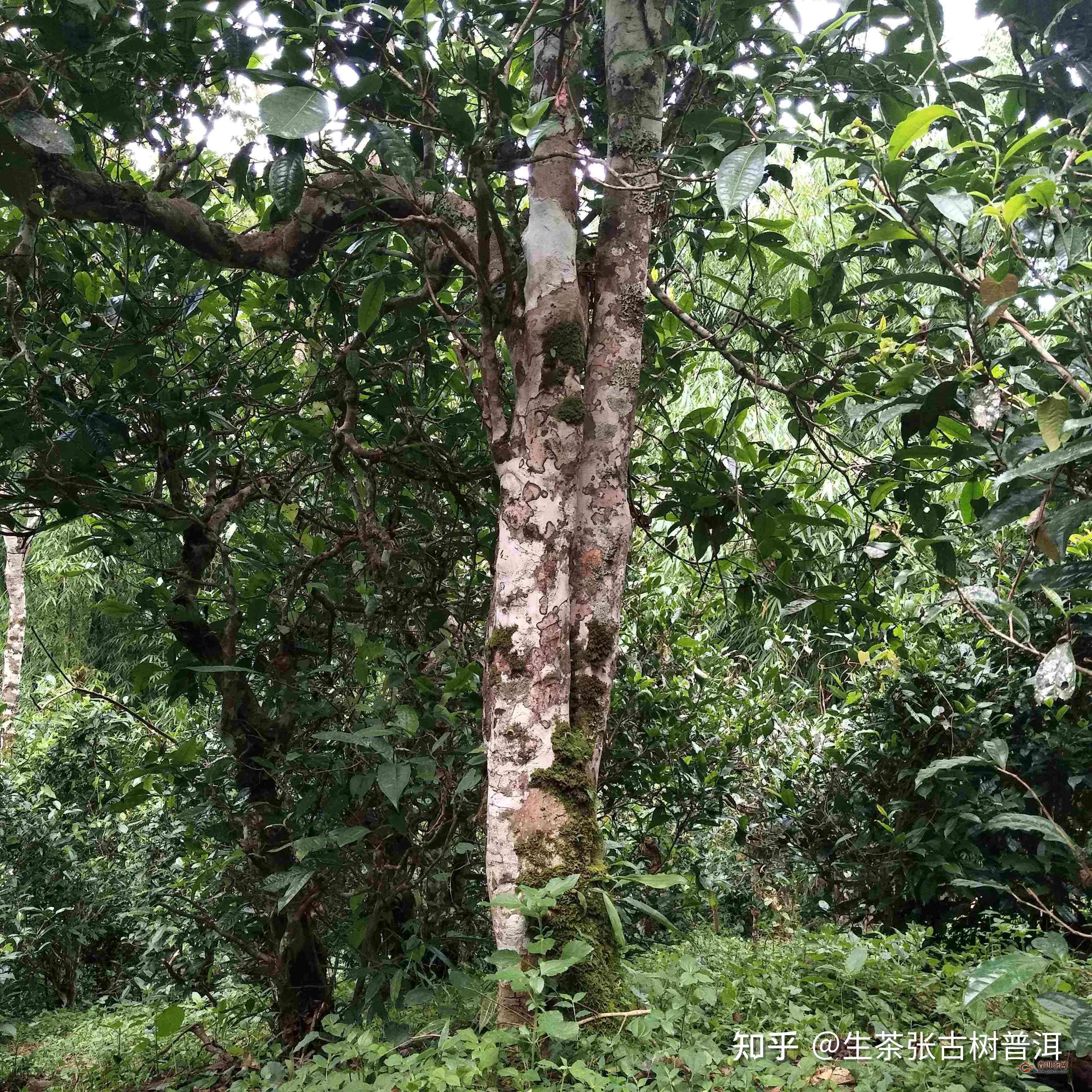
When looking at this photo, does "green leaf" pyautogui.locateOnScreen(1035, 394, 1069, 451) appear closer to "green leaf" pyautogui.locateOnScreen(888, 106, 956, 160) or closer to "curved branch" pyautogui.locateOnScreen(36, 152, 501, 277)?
"green leaf" pyautogui.locateOnScreen(888, 106, 956, 160)

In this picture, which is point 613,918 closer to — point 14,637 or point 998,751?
point 998,751

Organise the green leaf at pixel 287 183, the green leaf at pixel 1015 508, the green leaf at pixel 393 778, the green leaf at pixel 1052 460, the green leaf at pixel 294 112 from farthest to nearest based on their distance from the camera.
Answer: the green leaf at pixel 393 778
the green leaf at pixel 287 183
the green leaf at pixel 1015 508
the green leaf at pixel 294 112
the green leaf at pixel 1052 460

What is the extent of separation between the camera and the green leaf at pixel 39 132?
1396 millimetres

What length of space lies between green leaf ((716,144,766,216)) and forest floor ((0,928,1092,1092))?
122cm

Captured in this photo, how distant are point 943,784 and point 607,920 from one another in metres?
1.98

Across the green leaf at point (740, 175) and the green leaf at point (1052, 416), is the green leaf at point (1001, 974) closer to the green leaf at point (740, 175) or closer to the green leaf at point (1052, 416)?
the green leaf at point (1052, 416)

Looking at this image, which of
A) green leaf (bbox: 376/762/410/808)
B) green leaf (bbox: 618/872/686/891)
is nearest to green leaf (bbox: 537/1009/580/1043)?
green leaf (bbox: 618/872/686/891)

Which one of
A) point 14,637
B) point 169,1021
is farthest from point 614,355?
point 14,637

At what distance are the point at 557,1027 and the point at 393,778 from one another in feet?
1.75

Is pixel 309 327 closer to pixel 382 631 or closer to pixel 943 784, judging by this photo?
pixel 382 631

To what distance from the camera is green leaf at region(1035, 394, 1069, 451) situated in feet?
3.62

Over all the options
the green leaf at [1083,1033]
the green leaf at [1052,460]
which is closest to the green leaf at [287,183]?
the green leaf at [1052,460]

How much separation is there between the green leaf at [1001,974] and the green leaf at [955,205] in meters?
0.96

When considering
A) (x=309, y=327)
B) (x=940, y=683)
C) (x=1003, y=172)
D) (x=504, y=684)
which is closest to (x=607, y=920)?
(x=504, y=684)
